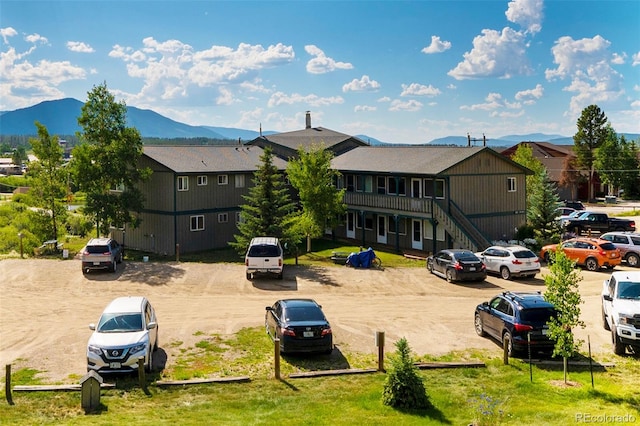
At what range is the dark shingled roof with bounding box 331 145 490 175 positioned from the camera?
39.2 metres

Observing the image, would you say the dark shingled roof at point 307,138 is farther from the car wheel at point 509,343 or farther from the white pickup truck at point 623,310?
the car wheel at point 509,343

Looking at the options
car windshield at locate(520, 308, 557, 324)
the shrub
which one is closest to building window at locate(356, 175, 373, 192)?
car windshield at locate(520, 308, 557, 324)

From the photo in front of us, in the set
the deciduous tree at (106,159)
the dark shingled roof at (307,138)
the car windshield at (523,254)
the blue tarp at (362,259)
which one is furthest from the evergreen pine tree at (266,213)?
the dark shingled roof at (307,138)

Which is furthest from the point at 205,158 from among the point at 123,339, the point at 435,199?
the point at 123,339

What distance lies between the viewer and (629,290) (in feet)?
64.1

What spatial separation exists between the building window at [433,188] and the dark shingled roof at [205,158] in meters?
11.3

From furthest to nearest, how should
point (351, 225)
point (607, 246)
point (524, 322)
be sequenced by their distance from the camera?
point (351, 225) → point (607, 246) → point (524, 322)

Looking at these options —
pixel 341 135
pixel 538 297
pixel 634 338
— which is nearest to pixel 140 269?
pixel 538 297

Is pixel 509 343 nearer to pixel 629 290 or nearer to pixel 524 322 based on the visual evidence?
pixel 524 322

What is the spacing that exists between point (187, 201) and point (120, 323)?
23886 mm

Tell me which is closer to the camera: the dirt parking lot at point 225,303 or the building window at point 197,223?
the dirt parking lot at point 225,303

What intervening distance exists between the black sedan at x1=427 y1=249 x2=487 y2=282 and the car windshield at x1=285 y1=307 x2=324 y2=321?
13.0 meters

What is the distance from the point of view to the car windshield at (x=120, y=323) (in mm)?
16969

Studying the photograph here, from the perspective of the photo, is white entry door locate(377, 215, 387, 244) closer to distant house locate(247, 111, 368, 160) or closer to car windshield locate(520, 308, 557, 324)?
distant house locate(247, 111, 368, 160)
